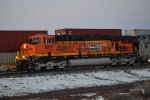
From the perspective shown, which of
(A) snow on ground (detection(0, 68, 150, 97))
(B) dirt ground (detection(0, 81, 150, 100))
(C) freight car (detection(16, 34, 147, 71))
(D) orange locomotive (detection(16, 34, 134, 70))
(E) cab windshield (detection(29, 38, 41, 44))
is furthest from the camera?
(E) cab windshield (detection(29, 38, 41, 44))

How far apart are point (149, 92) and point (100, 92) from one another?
Result: 3.13 meters

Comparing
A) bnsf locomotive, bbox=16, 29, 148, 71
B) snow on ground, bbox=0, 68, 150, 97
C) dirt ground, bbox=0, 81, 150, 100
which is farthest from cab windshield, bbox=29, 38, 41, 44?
dirt ground, bbox=0, 81, 150, 100

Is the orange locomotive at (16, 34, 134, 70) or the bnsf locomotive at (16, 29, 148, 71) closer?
the orange locomotive at (16, 34, 134, 70)

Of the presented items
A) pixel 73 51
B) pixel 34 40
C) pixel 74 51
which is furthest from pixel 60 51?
pixel 34 40

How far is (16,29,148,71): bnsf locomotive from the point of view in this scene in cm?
2723

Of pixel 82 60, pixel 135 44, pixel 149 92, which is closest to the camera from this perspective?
pixel 149 92

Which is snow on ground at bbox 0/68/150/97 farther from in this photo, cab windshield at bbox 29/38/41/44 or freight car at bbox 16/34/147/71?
cab windshield at bbox 29/38/41/44

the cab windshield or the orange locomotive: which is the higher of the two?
the cab windshield

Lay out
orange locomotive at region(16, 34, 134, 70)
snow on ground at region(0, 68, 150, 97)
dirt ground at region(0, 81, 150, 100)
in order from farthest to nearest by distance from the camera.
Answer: orange locomotive at region(16, 34, 134, 70) < snow on ground at region(0, 68, 150, 97) < dirt ground at region(0, 81, 150, 100)

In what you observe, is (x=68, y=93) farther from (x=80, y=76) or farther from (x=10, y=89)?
(x=80, y=76)

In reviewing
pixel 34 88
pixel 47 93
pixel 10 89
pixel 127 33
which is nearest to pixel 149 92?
pixel 47 93

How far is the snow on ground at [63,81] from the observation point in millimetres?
19625

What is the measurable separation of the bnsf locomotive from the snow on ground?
3.90m

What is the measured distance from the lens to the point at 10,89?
63.4 feet
